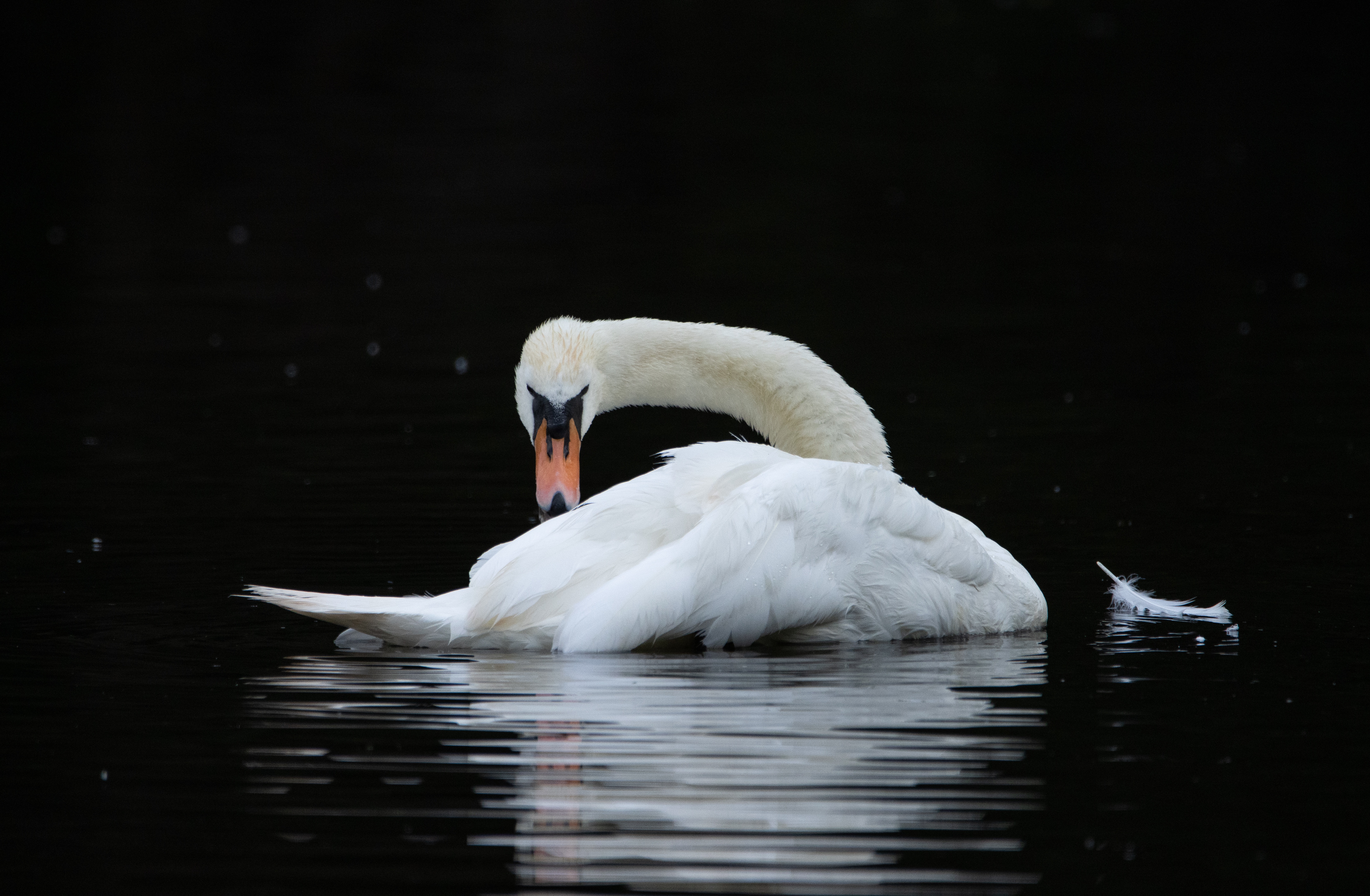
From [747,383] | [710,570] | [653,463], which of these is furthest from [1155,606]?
[653,463]

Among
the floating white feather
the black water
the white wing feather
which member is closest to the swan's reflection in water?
the black water

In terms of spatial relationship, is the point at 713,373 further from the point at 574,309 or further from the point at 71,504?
the point at 574,309

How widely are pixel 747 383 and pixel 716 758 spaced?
148 inches

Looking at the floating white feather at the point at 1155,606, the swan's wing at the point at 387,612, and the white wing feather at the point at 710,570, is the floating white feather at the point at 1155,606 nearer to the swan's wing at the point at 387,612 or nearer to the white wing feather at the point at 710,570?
the white wing feather at the point at 710,570

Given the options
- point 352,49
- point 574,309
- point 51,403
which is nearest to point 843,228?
point 574,309

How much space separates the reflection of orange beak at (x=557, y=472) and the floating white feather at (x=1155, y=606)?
225 centimetres

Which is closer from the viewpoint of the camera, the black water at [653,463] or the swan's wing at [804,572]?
the black water at [653,463]

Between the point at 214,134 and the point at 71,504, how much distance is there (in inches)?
911

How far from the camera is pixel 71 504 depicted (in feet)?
37.4

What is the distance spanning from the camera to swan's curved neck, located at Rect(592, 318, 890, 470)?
9844 mm

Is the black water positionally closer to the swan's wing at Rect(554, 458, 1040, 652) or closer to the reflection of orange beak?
the swan's wing at Rect(554, 458, 1040, 652)

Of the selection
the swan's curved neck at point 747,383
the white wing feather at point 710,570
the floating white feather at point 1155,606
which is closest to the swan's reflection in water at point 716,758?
the white wing feather at point 710,570

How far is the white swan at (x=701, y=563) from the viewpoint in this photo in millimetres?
7797

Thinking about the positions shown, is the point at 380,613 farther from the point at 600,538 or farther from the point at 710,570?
the point at 710,570
